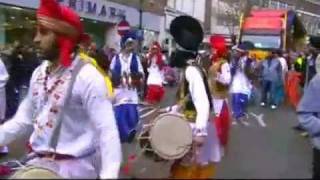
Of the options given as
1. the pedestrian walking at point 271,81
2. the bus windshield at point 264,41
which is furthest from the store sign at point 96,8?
the pedestrian walking at point 271,81

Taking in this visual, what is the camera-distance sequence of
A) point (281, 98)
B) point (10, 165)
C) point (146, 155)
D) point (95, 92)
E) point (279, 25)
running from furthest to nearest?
point (279, 25) → point (281, 98) → point (10, 165) → point (146, 155) → point (95, 92)

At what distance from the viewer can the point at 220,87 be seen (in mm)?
11172

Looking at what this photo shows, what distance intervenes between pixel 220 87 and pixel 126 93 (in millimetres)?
1718

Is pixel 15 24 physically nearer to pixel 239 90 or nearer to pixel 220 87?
pixel 239 90

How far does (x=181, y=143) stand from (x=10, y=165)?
3431 mm

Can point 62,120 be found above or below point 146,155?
above

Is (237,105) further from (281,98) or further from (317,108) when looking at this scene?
(317,108)

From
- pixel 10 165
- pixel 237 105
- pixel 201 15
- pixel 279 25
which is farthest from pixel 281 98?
pixel 201 15

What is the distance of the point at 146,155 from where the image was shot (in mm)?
5496

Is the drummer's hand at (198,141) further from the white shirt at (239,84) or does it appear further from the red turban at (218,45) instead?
the white shirt at (239,84)

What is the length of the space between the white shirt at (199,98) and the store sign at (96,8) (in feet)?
88.4

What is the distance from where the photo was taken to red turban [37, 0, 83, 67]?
13.0 ft

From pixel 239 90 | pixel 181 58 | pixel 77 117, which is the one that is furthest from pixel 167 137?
pixel 239 90

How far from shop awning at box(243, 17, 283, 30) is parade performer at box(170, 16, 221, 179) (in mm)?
28480
